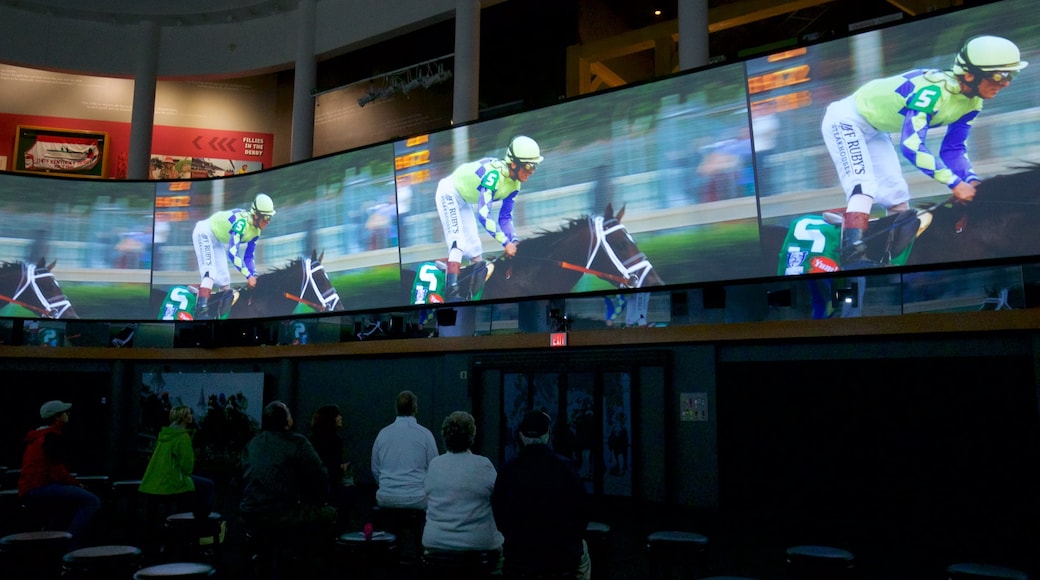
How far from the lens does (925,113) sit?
17.4 feet

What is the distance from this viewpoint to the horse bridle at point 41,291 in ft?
31.4

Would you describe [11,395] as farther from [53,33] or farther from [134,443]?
[53,33]

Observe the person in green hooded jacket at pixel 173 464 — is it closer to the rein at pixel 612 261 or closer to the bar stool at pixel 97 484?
the bar stool at pixel 97 484

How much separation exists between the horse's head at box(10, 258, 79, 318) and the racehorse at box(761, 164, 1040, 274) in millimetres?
8798

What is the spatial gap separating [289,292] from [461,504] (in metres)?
5.62

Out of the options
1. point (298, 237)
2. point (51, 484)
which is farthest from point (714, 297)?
point (51, 484)

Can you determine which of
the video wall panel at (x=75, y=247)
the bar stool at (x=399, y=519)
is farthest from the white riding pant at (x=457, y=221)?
the video wall panel at (x=75, y=247)

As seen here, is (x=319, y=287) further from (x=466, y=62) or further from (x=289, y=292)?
(x=466, y=62)

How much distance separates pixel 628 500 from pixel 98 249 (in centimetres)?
699

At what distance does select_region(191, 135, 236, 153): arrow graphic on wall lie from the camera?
1241 centimetres

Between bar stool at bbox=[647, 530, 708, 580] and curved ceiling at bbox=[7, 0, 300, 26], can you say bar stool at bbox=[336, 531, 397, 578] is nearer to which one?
bar stool at bbox=[647, 530, 708, 580]

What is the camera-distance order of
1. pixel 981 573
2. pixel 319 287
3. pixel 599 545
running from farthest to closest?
pixel 319 287 < pixel 599 545 < pixel 981 573

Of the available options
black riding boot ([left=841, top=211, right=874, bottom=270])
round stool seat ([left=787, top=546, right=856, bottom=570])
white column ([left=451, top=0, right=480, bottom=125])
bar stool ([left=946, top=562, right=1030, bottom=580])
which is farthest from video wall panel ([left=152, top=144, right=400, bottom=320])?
bar stool ([left=946, top=562, right=1030, bottom=580])

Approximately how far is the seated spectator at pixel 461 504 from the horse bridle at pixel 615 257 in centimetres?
300
